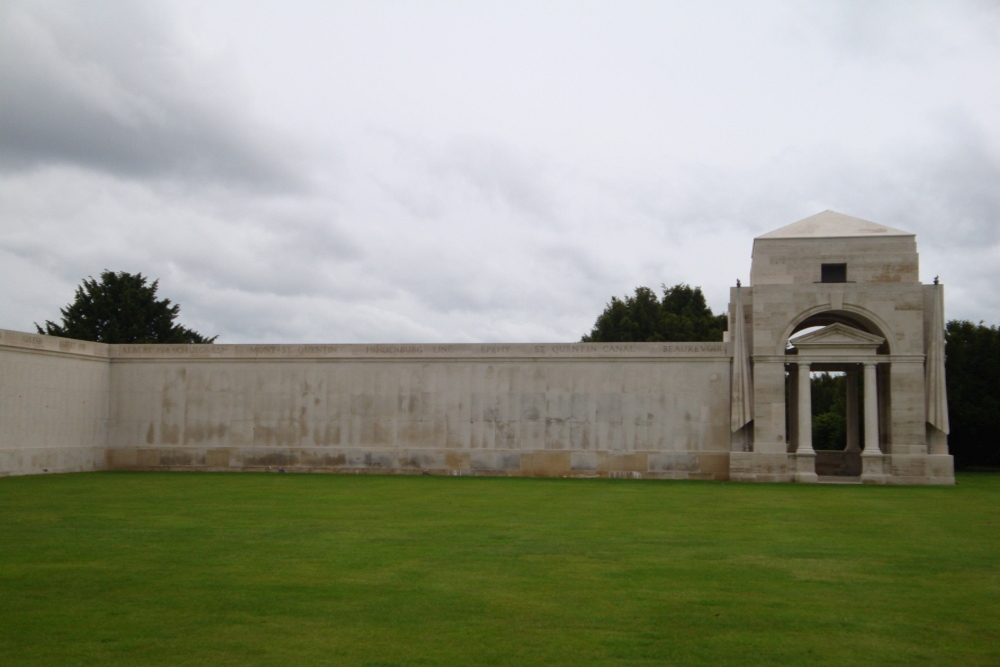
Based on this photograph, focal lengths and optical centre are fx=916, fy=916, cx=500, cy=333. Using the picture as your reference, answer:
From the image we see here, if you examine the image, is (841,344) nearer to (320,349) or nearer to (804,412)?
(804,412)

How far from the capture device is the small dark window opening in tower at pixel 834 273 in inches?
1267

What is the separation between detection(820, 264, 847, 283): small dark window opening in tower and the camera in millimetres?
32188

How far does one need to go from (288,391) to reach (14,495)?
13.9 m

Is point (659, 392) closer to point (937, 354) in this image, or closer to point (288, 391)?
point (937, 354)

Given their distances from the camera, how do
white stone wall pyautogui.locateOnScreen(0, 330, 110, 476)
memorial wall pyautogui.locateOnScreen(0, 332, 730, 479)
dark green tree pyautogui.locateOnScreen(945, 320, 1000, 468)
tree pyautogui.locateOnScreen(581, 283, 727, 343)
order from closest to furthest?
white stone wall pyautogui.locateOnScreen(0, 330, 110, 476) → memorial wall pyautogui.locateOnScreen(0, 332, 730, 479) → dark green tree pyautogui.locateOnScreen(945, 320, 1000, 468) → tree pyautogui.locateOnScreen(581, 283, 727, 343)

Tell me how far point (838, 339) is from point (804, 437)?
3500 mm

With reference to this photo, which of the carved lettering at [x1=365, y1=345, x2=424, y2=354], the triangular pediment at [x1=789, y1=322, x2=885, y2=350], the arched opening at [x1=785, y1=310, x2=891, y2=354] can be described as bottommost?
the carved lettering at [x1=365, y1=345, x2=424, y2=354]

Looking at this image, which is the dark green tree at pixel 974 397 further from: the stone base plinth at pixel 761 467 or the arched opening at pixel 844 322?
the stone base plinth at pixel 761 467

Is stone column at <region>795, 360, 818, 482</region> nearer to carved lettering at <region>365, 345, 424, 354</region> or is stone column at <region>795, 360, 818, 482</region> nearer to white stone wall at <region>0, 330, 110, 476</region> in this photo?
carved lettering at <region>365, 345, 424, 354</region>

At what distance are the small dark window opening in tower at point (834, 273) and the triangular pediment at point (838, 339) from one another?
2.07 m

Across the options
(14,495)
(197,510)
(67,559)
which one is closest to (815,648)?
(67,559)

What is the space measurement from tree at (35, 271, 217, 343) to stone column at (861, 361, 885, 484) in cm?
4117

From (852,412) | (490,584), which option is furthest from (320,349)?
(490,584)

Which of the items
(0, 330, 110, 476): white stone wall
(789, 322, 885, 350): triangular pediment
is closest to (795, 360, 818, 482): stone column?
(789, 322, 885, 350): triangular pediment
